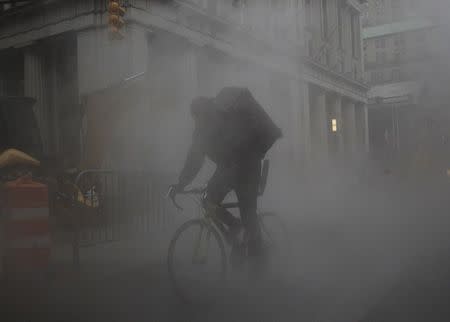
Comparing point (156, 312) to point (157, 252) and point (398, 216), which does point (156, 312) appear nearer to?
point (157, 252)

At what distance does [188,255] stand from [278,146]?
11.9 m

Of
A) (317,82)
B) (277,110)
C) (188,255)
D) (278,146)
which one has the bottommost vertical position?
(188,255)

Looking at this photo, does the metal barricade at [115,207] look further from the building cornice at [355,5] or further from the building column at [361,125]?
the building column at [361,125]

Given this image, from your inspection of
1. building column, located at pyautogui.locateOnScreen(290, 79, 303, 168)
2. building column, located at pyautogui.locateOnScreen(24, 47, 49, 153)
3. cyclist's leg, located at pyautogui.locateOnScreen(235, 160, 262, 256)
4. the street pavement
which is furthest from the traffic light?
building column, located at pyautogui.locateOnScreen(290, 79, 303, 168)

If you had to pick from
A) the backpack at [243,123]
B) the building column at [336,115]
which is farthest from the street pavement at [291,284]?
the building column at [336,115]

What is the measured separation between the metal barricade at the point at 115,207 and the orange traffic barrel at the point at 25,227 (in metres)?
0.46

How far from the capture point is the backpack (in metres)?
3.16

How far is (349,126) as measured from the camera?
25422mm

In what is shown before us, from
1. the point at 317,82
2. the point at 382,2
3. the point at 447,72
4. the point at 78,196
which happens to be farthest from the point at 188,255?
the point at 317,82

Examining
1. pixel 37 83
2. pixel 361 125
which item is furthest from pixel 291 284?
pixel 361 125

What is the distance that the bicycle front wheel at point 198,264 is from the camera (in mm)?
3064

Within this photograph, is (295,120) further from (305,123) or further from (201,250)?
(201,250)

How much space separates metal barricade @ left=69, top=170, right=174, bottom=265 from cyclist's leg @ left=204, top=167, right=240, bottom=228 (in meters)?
1.87

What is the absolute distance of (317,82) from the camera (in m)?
18.8
